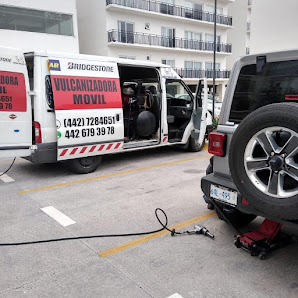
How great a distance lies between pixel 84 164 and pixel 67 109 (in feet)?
4.17

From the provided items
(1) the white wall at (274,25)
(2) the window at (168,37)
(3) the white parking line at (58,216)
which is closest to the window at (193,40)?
(2) the window at (168,37)

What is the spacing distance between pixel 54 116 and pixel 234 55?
3396cm

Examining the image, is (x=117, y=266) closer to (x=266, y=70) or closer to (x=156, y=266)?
(x=156, y=266)

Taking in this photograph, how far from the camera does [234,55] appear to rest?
117ft

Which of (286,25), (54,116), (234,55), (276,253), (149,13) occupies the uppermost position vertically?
A: (149,13)

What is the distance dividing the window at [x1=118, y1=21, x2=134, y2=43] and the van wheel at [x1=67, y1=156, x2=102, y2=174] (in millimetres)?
19001

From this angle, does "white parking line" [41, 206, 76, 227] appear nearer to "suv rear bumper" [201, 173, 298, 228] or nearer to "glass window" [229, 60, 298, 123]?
"suv rear bumper" [201, 173, 298, 228]

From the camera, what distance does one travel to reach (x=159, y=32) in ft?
86.0

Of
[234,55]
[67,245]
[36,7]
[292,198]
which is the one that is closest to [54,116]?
[67,245]

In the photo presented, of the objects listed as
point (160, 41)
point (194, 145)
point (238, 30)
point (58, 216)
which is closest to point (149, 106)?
point (194, 145)

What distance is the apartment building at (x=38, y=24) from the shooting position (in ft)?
56.9

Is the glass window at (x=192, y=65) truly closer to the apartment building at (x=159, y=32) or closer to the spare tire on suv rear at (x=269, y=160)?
the apartment building at (x=159, y=32)

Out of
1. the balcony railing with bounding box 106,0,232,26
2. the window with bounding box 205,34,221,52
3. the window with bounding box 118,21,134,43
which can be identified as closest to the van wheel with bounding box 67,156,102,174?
the window with bounding box 118,21,134,43

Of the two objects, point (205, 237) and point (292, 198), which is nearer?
point (292, 198)
